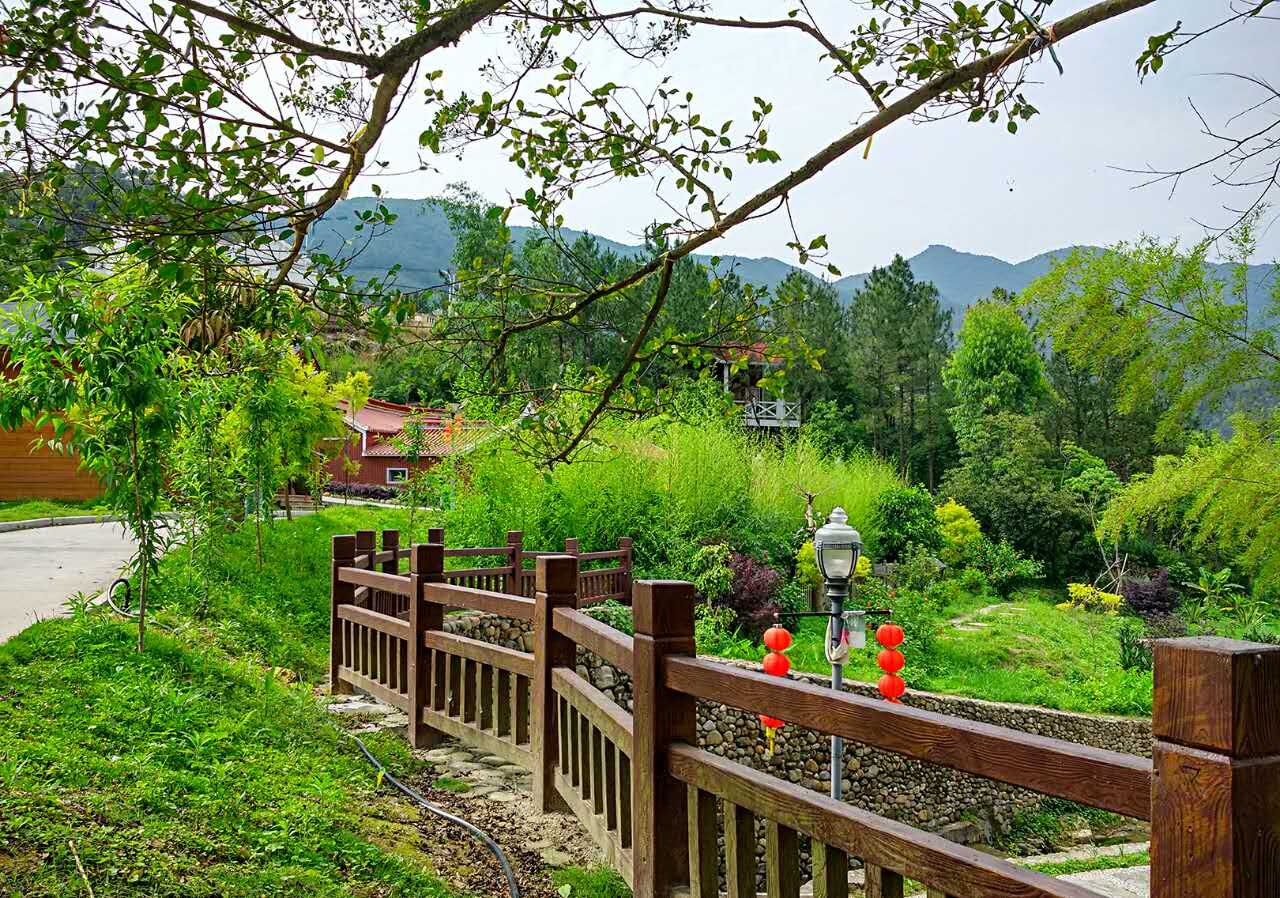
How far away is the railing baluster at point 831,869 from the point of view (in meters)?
1.89

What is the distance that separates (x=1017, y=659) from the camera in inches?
544

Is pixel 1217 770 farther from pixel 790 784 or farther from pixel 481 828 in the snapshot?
pixel 481 828

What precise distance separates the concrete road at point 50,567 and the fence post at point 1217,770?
5991 millimetres

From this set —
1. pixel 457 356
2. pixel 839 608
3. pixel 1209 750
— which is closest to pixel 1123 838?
pixel 839 608

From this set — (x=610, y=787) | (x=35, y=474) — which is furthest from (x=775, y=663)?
(x=35, y=474)

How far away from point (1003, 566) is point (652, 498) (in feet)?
30.9

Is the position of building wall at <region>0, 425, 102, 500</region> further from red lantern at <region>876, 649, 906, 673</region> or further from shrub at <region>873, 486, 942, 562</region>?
red lantern at <region>876, 649, 906, 673</region>

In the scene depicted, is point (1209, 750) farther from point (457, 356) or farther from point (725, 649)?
point (725, 649)

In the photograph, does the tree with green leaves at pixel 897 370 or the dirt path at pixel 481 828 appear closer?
the dirt path at pixel 481 828

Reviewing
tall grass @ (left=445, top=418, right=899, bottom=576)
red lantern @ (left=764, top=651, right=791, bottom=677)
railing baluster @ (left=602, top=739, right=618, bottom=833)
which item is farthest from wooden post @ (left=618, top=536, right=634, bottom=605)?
railing baluster @ (left=602, top=739, right=618, bottom=833)

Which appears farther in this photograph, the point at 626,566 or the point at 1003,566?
the point at 1003,566

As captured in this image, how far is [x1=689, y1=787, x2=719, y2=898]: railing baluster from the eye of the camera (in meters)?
2.41

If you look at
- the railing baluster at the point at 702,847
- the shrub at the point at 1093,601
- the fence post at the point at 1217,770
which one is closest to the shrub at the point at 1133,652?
the shrub at the point at 1093,601

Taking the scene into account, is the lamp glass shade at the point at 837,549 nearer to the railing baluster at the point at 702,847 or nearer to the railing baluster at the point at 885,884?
the railing baluster at the point at 702,847
